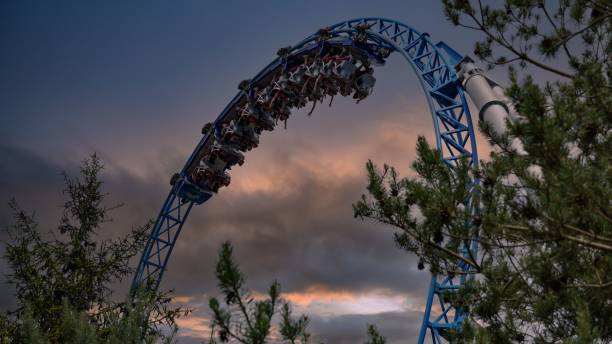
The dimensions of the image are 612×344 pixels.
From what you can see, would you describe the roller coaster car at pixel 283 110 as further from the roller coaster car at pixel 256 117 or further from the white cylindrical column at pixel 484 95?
the white cylindrical column at pixel 484 95

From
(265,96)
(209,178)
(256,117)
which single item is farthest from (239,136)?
(209,178)

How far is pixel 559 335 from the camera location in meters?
5.12

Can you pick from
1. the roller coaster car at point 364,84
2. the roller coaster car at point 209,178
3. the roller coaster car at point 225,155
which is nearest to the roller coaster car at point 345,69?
the roller coaster car at point 364,84

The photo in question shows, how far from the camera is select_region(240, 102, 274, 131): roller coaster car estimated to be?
18.0 metres

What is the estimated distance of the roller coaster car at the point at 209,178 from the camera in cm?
1908

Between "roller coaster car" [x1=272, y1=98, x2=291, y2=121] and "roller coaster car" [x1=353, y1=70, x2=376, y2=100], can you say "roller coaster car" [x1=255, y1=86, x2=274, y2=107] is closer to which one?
"roller coaster car" [x1=272, y1=98, x2=291, y2=121]

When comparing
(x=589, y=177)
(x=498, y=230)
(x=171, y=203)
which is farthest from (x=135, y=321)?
(x=171, y=203)

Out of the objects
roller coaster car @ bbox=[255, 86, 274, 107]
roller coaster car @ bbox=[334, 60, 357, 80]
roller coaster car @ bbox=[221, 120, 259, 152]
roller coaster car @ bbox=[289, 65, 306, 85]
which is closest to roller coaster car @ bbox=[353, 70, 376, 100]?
roller coaster car @ bbox=[334, 60, 357, 80]

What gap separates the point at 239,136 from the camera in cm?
1853

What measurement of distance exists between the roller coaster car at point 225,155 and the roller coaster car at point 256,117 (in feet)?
4.70

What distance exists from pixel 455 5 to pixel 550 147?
11.1 feet

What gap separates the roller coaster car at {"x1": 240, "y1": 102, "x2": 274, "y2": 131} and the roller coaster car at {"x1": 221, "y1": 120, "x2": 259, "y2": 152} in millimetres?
466

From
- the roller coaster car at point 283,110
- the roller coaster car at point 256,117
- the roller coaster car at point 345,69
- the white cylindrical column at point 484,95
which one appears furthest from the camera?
the roller coaster car at point 256,117

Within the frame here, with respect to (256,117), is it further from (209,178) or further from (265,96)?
(209,178)
